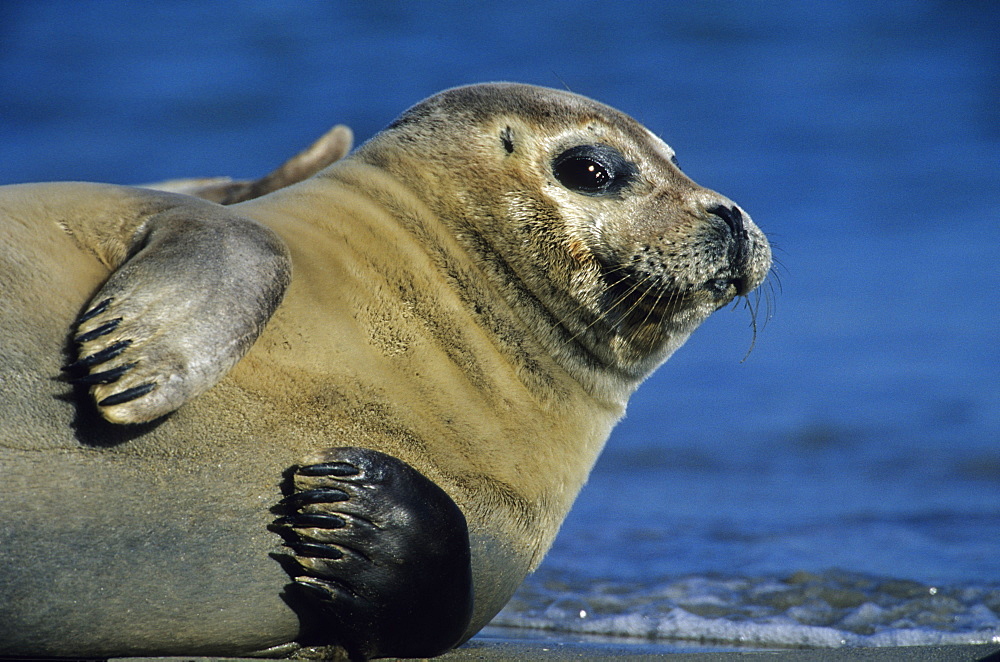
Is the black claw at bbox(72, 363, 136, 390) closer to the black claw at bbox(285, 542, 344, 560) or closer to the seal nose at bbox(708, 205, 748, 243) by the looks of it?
the black claw at bbox(285, 542, 344, 560)

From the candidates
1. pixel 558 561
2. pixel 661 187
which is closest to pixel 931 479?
pixel 558 561

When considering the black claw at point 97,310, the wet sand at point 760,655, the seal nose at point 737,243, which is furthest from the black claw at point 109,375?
the seal nose at point 737,243

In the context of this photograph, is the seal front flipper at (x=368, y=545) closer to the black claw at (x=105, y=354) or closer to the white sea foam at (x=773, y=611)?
the black claw at (x=105, y=354)

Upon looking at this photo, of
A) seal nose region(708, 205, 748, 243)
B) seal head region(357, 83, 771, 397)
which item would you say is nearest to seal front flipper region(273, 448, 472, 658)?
seal head region(357, 83, 771, 397)

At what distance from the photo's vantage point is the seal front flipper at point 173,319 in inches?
94.8

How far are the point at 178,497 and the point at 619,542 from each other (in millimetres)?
3931

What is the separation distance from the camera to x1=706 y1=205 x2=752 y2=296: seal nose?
351 centimetres

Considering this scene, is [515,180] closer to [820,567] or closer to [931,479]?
[820,567]

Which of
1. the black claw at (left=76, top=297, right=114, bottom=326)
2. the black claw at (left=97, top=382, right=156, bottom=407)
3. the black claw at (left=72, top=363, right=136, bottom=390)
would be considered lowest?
the black claw at (left=97, top=382, right=156, bottom=407)

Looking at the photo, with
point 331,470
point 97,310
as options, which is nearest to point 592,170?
point 331,470

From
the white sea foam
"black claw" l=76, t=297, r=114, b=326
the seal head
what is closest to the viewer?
"black claw" l=76, t=297, r=114, b=326

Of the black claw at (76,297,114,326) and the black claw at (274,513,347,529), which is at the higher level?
the black claw at (76,297,114,326)

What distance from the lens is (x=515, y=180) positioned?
11.7ft

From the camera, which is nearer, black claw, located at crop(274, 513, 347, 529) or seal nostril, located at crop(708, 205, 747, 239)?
black claw, located at crop(274, 513, 347, 529)
